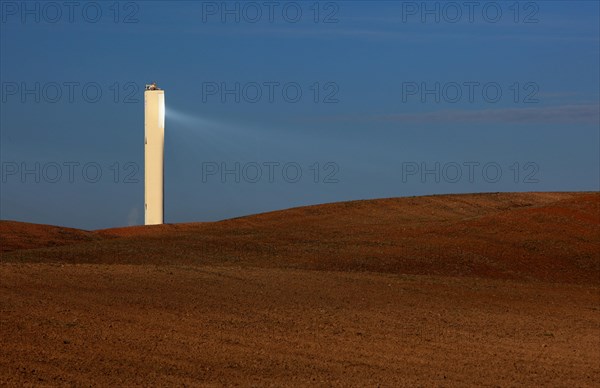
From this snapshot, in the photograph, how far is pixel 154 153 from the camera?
4266cm

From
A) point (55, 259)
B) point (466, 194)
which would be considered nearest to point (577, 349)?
Answer: point (55, 259)

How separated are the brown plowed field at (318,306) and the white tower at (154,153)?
7838 mm

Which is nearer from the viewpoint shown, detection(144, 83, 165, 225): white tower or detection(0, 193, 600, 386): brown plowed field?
detection(0, 193, 600, 386): brown plowed field

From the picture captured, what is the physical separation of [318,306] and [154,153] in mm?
25631

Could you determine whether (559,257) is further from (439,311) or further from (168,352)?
(168,352)

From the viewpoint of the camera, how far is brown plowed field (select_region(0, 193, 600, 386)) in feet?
40.5

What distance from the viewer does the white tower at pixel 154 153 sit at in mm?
42094

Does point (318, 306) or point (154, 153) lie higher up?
point (154, 153)

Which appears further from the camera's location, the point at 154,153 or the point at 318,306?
the point at 154,153

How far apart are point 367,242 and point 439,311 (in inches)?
444

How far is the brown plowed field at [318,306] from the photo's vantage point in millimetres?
12344

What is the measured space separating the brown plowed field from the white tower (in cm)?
784

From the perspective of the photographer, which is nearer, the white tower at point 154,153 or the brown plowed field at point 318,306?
the brown plowed field at point 318,306

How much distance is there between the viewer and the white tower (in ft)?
138
